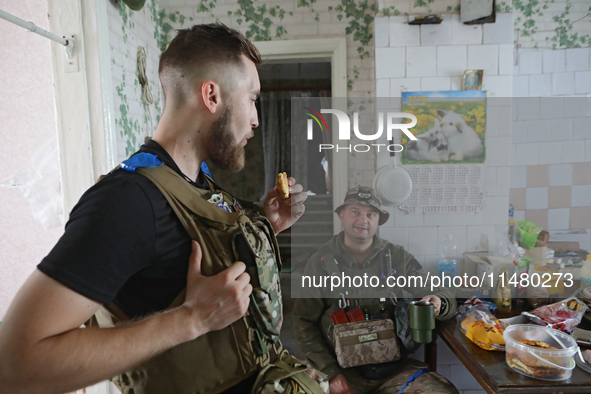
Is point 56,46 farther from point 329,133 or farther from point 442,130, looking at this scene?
point 442,130

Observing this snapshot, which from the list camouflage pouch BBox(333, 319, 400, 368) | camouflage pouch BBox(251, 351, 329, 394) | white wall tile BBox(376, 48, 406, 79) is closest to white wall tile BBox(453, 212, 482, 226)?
camouflage pouch BBox(333, 319, 400, 368)

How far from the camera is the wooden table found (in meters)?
1.26

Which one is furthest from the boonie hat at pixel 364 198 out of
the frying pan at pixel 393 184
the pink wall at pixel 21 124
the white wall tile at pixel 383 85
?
the pink wall at pixel 21 124

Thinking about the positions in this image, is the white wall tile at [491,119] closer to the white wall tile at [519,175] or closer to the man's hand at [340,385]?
the white wall tile at [519,175]

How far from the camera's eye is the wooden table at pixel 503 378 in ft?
4.15

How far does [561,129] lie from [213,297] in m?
2.64

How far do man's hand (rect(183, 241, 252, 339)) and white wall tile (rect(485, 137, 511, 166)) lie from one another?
6.54ft

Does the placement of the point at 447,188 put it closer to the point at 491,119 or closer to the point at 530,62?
the point at 491,119

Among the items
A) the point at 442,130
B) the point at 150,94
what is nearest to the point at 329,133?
the point at 442,130

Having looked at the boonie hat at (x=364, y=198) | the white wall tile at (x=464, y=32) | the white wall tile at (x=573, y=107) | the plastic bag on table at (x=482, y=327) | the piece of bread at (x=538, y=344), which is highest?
the white wall tile at (x=464, y=32)

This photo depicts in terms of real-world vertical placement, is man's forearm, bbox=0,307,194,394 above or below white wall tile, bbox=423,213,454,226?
above

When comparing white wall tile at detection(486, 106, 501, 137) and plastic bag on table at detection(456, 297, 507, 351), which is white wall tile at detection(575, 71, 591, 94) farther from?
plastic bag on table at detection(456, 297, 507, 351)

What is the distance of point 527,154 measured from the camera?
2428 millimetres

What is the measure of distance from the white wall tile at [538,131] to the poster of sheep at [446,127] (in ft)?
1.51
